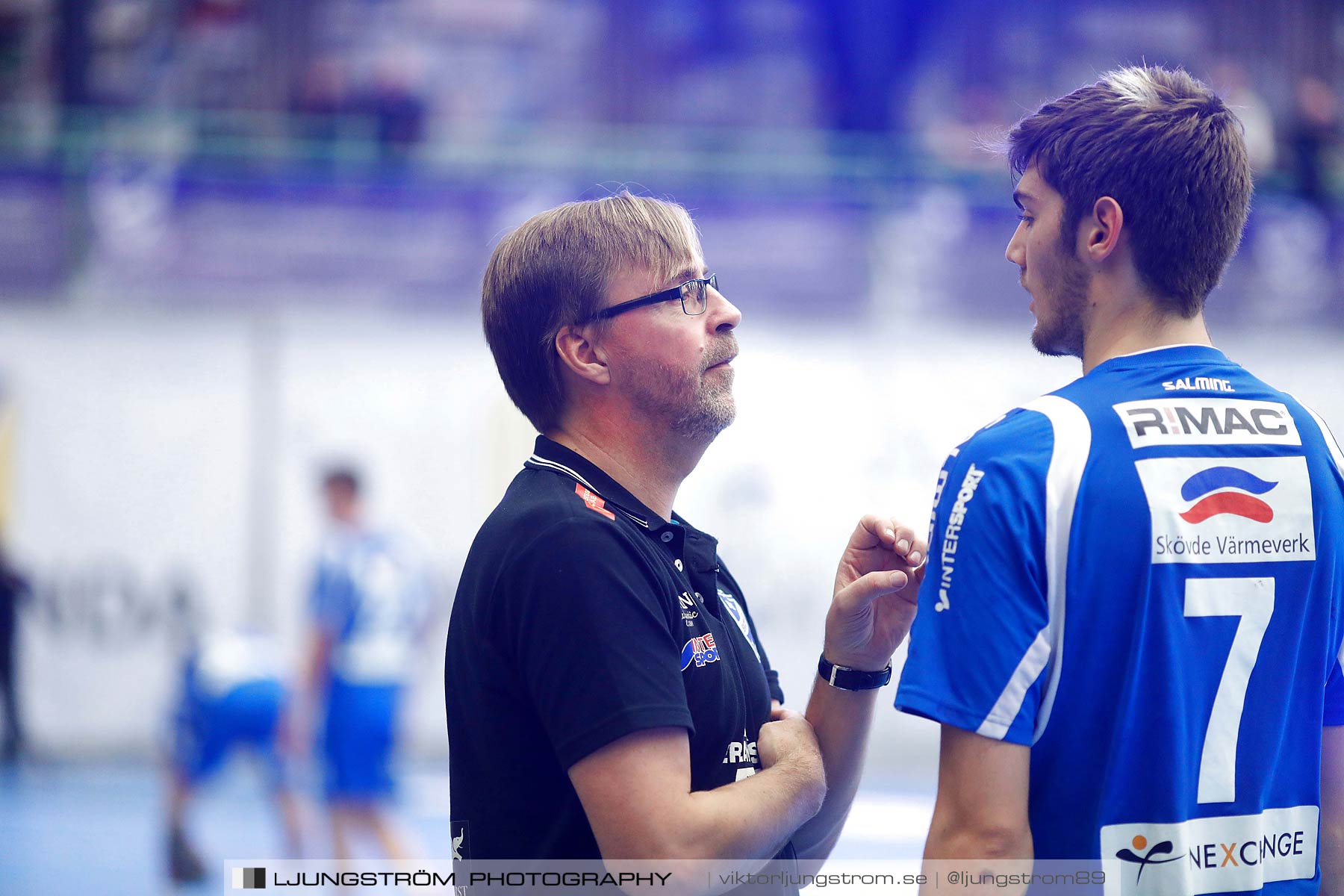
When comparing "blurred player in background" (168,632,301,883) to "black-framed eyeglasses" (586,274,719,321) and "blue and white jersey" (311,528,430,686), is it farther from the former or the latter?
"black-framed eyeglasses" (586,274,719,321)

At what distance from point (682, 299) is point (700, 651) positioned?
608 mm

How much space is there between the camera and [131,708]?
329 inches

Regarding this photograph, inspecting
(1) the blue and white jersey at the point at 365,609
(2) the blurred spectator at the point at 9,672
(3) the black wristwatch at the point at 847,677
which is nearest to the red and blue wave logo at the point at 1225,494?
(3) the black wristwatch at the point at 847,677

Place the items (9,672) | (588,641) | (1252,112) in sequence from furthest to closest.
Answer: (1252,112), (9,672), (588,641)

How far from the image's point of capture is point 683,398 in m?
1.90

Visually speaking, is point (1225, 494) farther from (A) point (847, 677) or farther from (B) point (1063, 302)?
(A) point (847, 677)

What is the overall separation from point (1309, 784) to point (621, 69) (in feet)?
39.1

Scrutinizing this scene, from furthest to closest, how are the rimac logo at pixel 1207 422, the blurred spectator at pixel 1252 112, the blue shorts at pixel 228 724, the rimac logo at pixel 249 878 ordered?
the blurred spectator at pixel 1252 112
the blue shorts at pixel 228 724
the rimac logo at pixel 249 878
the rimac logo at pixel 1207 422

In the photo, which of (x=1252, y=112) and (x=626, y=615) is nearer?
(x=626, y=615)

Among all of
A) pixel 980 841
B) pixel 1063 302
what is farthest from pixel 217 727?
pixel 1063 302

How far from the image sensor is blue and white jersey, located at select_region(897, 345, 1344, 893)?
61.6 inches

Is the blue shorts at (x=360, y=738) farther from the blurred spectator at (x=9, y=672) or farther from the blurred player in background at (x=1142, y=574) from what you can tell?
the blurred player in background at (x=1142, y=574)

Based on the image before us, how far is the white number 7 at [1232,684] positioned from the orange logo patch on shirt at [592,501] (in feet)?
2.96

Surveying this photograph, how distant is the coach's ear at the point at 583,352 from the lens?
1.88m
